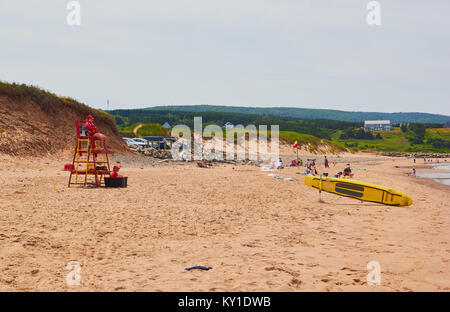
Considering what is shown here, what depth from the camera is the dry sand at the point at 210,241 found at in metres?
6.40

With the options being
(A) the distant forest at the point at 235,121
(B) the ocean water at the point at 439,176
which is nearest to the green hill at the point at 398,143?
(A) the distant forest at the point at 235,121

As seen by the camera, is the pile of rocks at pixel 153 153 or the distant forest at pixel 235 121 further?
the distant forest at pixel 235 121

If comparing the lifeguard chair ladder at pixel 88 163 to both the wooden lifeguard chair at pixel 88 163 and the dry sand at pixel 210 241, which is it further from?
the dry sand at pixel 210 241

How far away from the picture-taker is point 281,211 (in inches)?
537

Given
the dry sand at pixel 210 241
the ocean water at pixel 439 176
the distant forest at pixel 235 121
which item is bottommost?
the ocean water at pixel 439 176

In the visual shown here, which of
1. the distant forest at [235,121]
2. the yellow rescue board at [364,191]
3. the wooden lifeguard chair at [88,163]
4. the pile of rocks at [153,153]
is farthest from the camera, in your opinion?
the distant forest at [235,121]

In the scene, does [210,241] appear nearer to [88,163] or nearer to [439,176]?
[88,163]

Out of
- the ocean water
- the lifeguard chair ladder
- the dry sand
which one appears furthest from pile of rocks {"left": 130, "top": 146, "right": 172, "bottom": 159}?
the ocean water

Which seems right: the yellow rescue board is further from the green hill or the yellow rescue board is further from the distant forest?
the distant forest

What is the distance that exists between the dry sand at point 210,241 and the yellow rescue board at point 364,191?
0.65m
